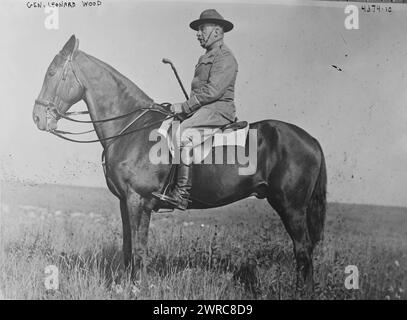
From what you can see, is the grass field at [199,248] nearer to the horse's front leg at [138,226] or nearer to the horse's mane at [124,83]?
the horse's front leg at [138,226]

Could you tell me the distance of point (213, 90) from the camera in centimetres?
427

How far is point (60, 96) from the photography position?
433 cm

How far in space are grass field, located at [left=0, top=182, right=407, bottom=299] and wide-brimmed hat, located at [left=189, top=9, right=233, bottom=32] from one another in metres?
1.83

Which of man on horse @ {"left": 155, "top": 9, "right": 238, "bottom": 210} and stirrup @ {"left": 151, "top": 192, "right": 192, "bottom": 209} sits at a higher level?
man on horse @ {"left": 155, "top": 9, "right": 238, "bottom": 210}

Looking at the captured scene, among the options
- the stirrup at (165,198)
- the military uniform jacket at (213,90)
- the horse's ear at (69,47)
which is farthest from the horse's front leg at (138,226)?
the horse's ear at (69,47)

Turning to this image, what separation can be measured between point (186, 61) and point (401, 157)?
245cm

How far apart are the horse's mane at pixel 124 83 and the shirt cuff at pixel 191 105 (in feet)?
1.25

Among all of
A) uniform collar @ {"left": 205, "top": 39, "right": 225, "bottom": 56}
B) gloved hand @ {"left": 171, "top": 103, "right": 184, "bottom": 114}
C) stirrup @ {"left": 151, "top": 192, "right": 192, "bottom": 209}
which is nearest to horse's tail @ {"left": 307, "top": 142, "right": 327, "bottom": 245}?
stirrup @ {"left": 151, "top": 192, "right": 192, "bottom": 209}

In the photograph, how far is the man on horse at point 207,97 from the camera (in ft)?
13.8

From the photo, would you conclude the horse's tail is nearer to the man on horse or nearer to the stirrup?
the man on horse

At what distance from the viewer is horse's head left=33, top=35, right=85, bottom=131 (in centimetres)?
432

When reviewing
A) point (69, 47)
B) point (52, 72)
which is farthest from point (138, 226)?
point (69, 47)

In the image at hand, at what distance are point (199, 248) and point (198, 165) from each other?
952 mm

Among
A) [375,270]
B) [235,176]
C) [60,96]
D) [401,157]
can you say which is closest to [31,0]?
[60,96]
